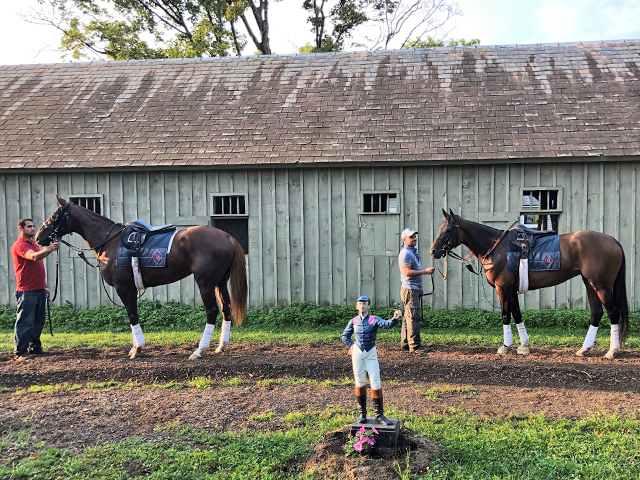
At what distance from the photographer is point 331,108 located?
12352mm

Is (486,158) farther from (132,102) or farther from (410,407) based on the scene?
(132,102)

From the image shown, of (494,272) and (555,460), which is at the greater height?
(494,272)

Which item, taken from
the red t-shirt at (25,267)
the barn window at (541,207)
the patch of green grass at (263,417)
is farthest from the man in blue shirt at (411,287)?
the red t-shirt at (25,267)

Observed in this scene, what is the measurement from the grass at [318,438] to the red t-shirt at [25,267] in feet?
13.0

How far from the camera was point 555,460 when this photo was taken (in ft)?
13.2

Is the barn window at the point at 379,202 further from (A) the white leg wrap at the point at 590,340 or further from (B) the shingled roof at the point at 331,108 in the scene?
(A) the white leg wrap at the point at 590,340

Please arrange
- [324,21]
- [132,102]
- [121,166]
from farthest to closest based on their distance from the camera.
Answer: [324,21] → [132,102] → [121,166]

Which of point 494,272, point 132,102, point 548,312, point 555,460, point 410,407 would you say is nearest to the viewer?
point 555,460

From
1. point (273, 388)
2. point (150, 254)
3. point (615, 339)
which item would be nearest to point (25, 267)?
point (150, 254)

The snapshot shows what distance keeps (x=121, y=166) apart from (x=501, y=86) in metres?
9.83

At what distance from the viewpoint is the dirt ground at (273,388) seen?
200 inches

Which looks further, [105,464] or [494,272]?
[494,272]

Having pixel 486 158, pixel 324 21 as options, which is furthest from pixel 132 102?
pixel 324 21

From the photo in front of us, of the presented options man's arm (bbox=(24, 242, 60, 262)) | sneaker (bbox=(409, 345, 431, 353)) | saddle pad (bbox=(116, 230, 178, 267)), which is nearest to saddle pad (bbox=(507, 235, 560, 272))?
sneaker (bbox=(409, 345, 431, 353))
